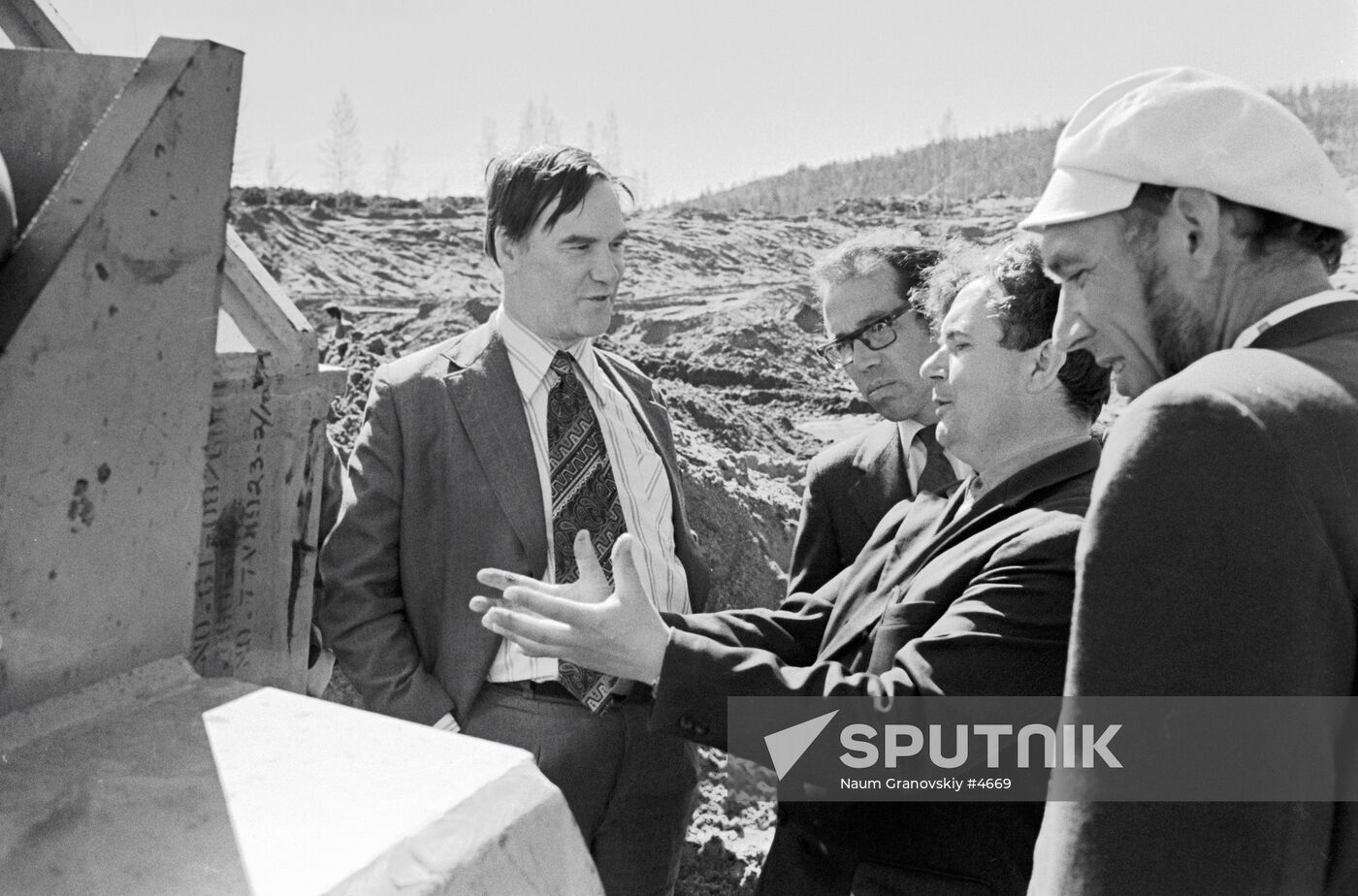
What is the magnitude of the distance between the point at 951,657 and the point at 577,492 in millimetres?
1049

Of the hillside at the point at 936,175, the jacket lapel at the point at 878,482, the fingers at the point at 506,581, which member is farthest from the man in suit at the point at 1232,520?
the hillside at the point at 936,175

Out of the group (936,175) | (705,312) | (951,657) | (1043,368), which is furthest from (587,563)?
(936,175)

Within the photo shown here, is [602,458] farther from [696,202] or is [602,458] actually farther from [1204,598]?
[696,202]

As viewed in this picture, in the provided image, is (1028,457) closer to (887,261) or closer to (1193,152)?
(1193,152)

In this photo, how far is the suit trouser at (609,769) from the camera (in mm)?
2451

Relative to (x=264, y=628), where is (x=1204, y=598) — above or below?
above

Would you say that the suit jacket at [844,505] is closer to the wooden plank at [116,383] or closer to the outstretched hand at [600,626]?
the outstretched hand at [600,626]

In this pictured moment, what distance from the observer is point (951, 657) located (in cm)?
182

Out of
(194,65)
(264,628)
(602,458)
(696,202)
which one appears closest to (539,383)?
(602,458)

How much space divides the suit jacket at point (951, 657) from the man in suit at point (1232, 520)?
593 millimetres

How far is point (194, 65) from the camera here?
4.39ft

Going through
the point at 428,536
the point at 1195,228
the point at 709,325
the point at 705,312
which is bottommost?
the point at 709,325

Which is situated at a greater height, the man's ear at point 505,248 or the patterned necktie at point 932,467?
the man's ear at point 505,248

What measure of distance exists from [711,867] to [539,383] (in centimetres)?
203
